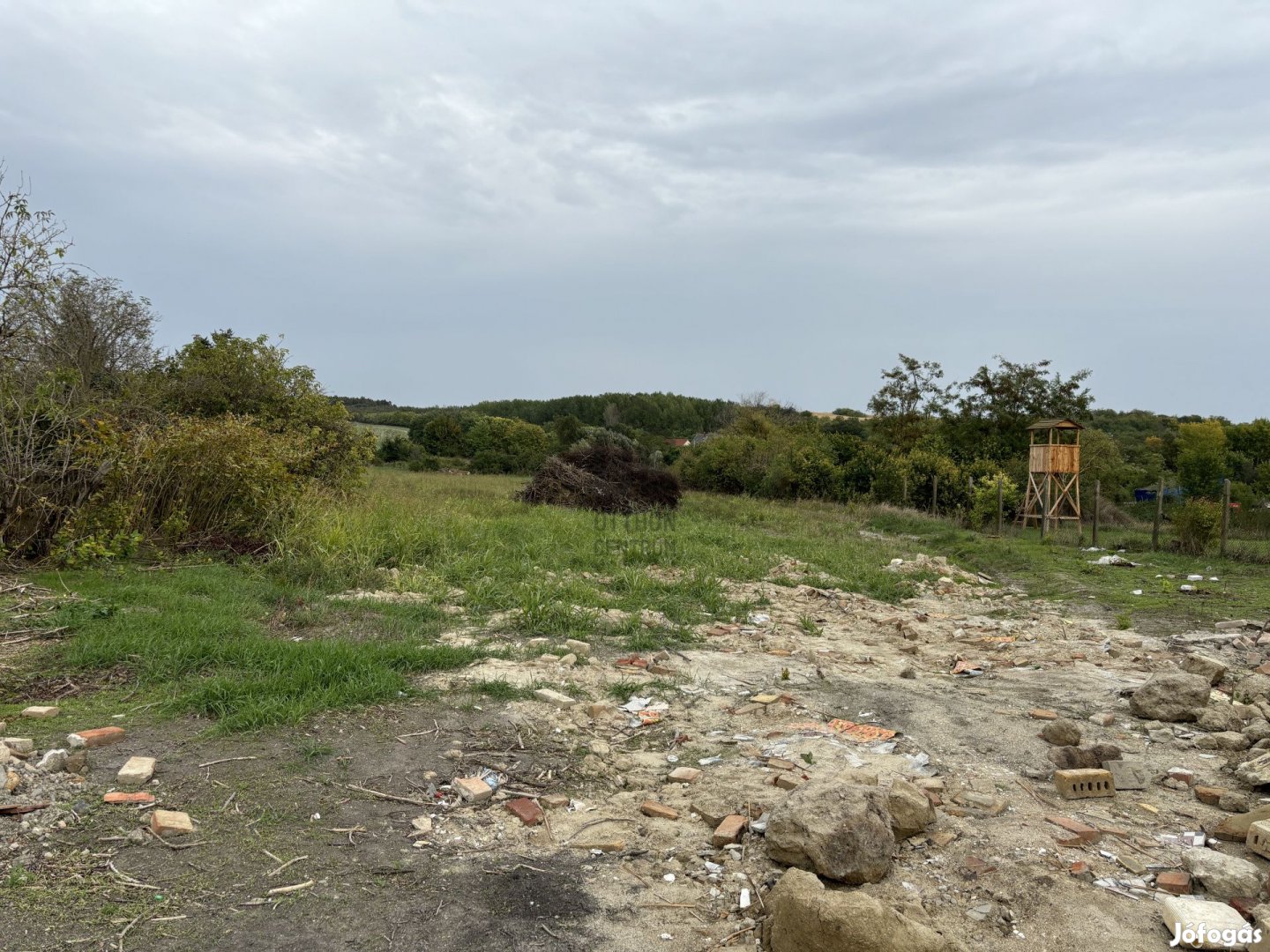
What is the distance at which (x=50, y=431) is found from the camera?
9039 millimetres

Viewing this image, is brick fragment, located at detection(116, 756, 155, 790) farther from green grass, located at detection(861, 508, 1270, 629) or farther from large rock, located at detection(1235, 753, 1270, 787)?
green grass, located at detection(861, 508, 1270, 629)

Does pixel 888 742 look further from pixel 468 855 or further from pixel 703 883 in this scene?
pixel 468 855

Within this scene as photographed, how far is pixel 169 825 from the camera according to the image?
131 inches

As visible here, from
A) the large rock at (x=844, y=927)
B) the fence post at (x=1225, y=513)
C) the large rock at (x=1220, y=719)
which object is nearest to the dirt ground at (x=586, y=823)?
the large rock at (x=1220, y=719)

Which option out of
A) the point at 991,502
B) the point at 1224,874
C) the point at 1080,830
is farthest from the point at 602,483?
the point at 1224,874

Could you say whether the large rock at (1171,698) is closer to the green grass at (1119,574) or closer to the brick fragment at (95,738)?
the green grass at (1119,574)

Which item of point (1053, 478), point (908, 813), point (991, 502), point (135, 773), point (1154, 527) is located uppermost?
point (1053, 478)

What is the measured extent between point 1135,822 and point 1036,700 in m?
1.95

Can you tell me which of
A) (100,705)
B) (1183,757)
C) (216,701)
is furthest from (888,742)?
(100,705)

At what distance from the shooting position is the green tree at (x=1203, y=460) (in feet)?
93.0

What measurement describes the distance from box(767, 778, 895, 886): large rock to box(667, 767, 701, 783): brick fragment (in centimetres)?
83

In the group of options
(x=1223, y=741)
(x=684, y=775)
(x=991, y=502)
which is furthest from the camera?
(x=991, y=502)

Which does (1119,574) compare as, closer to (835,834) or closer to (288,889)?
(835,834)

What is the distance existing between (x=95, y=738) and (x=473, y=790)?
200 cm
